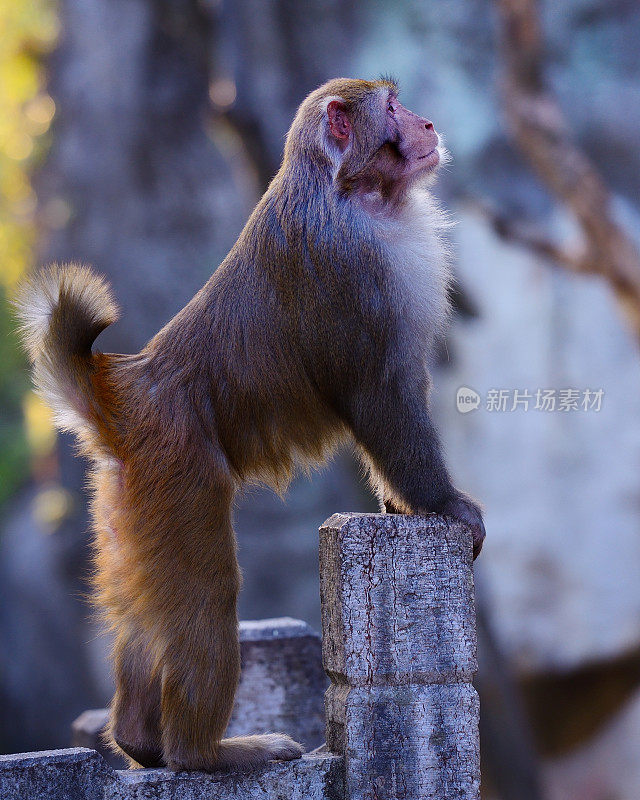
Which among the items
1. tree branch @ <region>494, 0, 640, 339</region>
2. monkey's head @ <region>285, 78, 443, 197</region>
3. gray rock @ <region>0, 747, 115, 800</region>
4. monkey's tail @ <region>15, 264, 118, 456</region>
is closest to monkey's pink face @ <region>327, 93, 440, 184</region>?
monkey's head @ <region>285, 78, 443, 197</region>

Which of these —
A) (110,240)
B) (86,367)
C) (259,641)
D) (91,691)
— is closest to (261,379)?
(86,367)

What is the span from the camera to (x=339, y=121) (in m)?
3.42

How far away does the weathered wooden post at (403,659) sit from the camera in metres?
3.06

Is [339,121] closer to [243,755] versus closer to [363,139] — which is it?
[363,139]

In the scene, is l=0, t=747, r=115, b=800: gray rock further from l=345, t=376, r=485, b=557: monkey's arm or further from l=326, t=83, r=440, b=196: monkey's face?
l=326, t=83, r=440, b=196: monkey's face

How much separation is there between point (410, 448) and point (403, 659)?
0.65 meters

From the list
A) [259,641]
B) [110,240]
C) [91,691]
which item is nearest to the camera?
[259,641]

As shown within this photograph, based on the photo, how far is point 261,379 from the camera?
3252 millimetres

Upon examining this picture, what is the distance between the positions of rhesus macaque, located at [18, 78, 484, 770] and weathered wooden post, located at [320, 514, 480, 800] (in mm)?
192

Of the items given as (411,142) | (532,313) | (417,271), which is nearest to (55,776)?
(417,271)

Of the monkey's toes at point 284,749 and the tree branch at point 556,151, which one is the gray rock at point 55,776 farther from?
the tree branch at point 556,151

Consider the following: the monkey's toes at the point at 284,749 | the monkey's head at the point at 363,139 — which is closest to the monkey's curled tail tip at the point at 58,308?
the monkey's head at the point at 363,139

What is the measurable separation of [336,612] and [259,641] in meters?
1.51

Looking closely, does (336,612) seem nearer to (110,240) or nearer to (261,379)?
(261,379)
